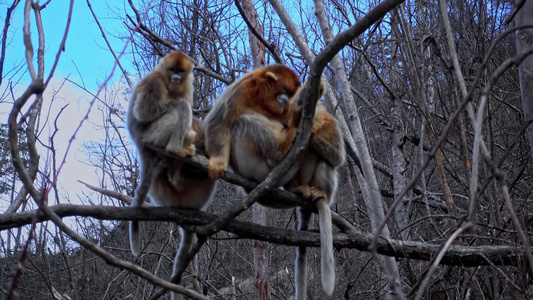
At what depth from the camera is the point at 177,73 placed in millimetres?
4645

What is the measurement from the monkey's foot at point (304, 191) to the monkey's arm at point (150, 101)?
1.39 m

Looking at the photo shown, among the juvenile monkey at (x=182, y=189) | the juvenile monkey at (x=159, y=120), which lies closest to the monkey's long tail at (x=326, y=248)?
the juvenile monkey at (x=182, y=189)

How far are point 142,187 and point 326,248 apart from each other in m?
1.60

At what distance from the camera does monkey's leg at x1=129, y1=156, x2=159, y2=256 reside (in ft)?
13.7

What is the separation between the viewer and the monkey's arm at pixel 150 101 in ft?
14.4

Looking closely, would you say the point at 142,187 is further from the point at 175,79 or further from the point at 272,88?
the point at 272,88

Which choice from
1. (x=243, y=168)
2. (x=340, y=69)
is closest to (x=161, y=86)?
(x=243, y=168)

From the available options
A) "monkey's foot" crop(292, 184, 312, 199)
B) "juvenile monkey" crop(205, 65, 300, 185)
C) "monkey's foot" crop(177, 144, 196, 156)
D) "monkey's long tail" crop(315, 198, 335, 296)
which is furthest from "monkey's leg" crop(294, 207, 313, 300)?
"monkey's foot" crop(177, 144, 196, 156)

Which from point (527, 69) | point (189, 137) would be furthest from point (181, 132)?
point (527, 69)

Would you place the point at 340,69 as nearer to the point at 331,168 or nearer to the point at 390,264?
the point at 331,168

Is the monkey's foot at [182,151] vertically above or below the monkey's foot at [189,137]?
below

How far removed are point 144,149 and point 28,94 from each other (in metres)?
2.76

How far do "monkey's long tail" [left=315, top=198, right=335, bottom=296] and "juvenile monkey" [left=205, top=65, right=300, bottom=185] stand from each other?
1.48 ft

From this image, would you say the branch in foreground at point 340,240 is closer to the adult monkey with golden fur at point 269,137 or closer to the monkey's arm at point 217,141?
the adult monkey with golden fur at point 269,137
